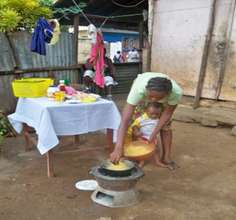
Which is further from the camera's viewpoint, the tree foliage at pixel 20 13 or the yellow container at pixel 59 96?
the tree foliage at pixel 20 13

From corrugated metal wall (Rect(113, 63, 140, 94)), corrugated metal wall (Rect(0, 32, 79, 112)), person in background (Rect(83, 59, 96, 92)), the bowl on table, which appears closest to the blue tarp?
corrugated metal wall (Rect(113, 63, 140, 94))

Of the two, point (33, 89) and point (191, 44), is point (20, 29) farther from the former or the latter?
point (191, 44)

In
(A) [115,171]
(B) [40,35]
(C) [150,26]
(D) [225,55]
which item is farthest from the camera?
(C) [150,26]

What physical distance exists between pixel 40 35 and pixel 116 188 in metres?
4.45

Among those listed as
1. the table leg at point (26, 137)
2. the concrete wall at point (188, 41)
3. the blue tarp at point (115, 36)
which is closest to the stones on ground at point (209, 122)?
the concrete wall at point (188, 41)

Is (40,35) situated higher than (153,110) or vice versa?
(40,35)

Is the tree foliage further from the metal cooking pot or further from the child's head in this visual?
the metal cooking pot

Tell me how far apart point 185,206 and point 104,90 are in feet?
21.7

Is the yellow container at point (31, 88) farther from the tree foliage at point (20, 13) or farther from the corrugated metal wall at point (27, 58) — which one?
the tree foliage at point (20, 13)

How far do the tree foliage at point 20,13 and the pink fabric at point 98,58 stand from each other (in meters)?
1.29

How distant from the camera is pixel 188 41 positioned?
680cm

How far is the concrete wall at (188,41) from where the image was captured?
6.30 m

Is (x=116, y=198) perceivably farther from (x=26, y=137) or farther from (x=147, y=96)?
(x=26, y=137)

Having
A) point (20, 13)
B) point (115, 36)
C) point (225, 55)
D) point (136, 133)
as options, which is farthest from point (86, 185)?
point (115, 36)
